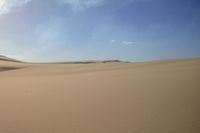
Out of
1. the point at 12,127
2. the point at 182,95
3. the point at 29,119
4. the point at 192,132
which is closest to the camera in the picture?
the point at 192,132

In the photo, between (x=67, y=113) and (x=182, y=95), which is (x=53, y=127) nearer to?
(x=67, y=113)

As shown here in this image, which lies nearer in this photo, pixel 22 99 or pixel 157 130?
pixel 157 130

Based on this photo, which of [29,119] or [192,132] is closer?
[192,132]

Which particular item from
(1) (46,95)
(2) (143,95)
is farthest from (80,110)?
(1) (46,95)

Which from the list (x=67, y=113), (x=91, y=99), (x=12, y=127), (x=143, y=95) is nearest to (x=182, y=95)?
(x=143, y=95)

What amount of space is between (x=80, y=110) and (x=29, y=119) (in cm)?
67

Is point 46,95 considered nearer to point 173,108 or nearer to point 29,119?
point 29,119

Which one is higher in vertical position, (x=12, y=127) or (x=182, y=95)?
(x=182, y=95)

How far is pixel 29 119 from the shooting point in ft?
10.4

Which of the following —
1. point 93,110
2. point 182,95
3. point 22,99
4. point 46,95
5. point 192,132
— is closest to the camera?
point 192,132

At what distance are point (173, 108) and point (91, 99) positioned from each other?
136cm

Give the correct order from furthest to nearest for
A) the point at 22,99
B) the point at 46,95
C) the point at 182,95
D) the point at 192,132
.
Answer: the point at 46,95
the point at 22,99
the point at 182,95
the point at 192,132

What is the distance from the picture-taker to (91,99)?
4117 mm

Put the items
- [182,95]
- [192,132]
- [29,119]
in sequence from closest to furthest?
1. [192,132]
2. [29,119]
3. [182,95]
